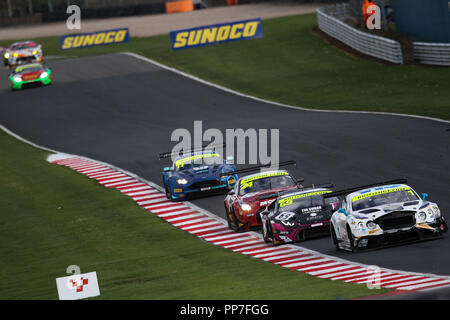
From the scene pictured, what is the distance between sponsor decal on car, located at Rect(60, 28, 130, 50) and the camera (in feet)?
243

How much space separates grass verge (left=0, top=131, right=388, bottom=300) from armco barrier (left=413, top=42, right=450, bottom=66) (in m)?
23.6

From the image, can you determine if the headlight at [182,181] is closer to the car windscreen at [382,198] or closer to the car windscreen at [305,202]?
the car windscreen at [305,202]

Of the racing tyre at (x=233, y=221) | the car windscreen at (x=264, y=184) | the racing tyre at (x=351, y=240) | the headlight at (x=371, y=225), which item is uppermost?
the headlight at (x=371, y=225)

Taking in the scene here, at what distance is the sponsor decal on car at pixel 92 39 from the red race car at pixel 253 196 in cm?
5248

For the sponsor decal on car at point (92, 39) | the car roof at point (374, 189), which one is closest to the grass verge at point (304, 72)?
the sponsor decal on car at point (92, 39)

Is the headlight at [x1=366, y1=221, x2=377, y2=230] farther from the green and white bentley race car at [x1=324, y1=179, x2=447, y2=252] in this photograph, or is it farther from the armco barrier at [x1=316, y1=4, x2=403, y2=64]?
the armco barrier at [x1=316, y1=4, x2=403, y2=64]

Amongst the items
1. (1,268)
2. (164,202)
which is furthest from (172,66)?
(1,268)

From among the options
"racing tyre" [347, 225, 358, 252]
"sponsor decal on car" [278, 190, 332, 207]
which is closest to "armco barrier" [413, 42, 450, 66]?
"sponsor decal on car" [278, 190, 332, 207]

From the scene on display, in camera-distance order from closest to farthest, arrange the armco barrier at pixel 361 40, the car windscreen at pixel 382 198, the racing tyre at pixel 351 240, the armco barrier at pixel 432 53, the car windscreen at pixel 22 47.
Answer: the racing tyre at pixel 351 240 → the car windscreen at pixel 382 198 → the armco barrier at pixel 432 53 → the armco barrier at pixel 361 40 → the car windscreen at pixel 22 47

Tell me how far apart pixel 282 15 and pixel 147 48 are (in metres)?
17.2

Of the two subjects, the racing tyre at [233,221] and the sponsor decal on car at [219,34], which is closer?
the racing tyre at [233,221]

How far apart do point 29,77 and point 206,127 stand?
1910cm

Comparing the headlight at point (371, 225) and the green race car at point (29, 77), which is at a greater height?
the headlight at point (371, 225)

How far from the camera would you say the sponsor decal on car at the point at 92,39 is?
243 ft
